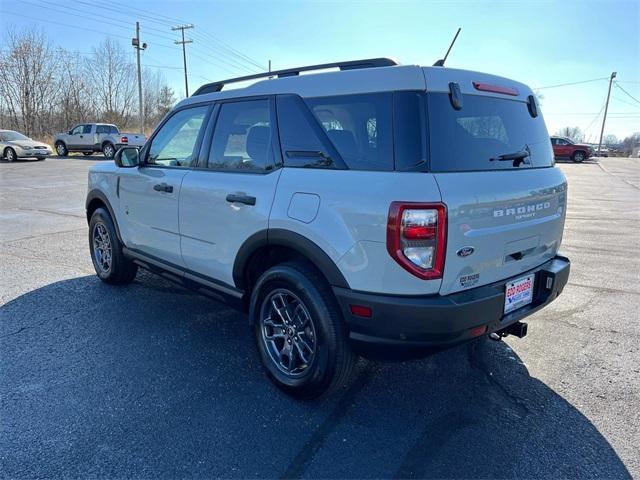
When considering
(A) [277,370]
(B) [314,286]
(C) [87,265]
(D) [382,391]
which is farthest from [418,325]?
(C) [87,265]

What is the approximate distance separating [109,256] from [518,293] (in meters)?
4.09

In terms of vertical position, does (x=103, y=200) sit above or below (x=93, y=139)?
below

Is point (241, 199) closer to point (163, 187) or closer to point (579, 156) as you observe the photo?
point (163, 187)

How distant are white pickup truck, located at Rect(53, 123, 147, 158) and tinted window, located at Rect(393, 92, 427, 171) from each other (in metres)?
24.8

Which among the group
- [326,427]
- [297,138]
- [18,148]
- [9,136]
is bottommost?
[326,427]

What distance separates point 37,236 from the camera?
7.17m

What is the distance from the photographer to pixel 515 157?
2.76 metres

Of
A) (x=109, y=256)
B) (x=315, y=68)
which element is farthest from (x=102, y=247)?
(x=315, y=68)

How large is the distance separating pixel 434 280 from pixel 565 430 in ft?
4.00

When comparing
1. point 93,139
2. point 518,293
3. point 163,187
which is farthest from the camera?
point 93,139

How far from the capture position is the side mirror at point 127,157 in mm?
4290

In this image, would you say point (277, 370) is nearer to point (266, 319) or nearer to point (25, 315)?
point (266, 319)

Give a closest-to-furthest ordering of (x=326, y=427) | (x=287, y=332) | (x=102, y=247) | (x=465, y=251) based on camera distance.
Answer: (x=465, y=251), (x=326, y=427), (x=287, y=332), (x=102, y=247)

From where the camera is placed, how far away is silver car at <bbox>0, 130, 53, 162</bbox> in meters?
23.2
